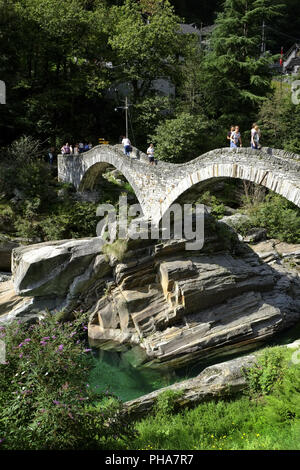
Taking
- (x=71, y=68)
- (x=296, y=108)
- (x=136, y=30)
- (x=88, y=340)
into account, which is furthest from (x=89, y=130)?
(x=88, y=340)

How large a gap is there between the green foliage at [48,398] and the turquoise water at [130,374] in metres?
5.52

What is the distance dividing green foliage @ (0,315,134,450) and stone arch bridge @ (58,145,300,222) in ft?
25.7

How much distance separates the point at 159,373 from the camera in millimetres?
13727

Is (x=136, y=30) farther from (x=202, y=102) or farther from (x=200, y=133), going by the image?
(x=200, y=133)

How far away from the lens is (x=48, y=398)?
625 cm

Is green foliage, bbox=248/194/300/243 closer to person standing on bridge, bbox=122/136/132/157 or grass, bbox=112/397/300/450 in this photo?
person standing on bridge, bbox=122/136/132/157

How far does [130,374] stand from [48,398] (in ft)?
26.7

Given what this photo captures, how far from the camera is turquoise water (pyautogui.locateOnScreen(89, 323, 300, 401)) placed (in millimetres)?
12930

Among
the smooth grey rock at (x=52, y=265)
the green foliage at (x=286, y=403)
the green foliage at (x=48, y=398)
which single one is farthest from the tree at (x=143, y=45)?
the green foliage at (x=48, y=398)

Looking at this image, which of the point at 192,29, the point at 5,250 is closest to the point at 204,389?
the point at 5,250

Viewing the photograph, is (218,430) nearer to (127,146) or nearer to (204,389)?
A: (204,389)

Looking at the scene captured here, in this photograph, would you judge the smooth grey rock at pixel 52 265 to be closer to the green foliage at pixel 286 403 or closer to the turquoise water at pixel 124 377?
the turquoise water at pixel 124 377
